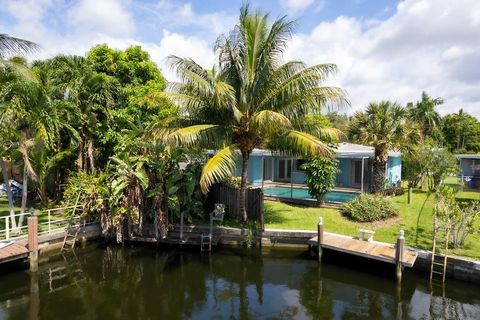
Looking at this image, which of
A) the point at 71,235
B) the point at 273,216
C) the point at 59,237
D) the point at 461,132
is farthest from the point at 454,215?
the point at 461,132

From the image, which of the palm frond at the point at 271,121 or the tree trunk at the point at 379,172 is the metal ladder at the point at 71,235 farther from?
the tree trunk at the point at 379,172

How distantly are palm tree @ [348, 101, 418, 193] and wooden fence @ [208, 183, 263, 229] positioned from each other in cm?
810

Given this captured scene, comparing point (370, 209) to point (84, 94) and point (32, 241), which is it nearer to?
point (32, 241)

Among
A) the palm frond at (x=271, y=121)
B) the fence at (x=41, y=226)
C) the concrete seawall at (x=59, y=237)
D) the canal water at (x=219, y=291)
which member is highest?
the palm frond at (x=271, y=121)

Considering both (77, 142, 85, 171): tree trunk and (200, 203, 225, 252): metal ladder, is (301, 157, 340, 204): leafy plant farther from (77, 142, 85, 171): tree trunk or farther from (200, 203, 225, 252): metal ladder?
(77, 142, 85, 171): tree trunk

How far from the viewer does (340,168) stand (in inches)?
973

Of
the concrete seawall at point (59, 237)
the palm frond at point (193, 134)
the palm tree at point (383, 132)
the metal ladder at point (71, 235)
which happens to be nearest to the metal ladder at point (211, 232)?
the palm frond at point (193, 134)

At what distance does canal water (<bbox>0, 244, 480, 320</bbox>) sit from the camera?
9.39m

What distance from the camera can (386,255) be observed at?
11664 mm

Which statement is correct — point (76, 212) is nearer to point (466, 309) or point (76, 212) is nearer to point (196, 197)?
point (196, 197)

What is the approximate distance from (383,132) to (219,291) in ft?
45.0

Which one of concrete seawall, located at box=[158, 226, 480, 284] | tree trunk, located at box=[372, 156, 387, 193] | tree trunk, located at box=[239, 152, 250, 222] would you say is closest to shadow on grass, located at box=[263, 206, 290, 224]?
tree trunk, located at box=[239, 152, 250, 222]

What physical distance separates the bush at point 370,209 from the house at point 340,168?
17.2 ft

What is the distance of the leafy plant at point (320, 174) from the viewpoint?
58.6ft
